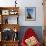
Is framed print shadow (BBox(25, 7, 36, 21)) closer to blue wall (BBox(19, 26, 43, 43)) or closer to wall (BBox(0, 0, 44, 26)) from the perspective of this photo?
wall (BBox(0, 0, 44, 26))

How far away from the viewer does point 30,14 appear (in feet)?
18.6

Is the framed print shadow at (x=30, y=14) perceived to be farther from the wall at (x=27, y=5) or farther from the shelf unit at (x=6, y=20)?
the shelf unit at (x=6, y=20)

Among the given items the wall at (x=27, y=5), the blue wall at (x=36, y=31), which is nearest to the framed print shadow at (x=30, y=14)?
the wall at (x=27, y=5)

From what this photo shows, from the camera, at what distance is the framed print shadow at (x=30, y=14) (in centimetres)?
566

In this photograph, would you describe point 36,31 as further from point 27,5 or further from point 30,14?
point 27,5

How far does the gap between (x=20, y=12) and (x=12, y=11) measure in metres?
0.30

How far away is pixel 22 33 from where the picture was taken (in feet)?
18.6

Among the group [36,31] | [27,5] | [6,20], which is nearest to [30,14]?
[27,5]

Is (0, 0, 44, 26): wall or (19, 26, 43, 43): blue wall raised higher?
(0, 0, 44, 26): wall

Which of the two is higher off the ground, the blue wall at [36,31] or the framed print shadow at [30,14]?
the framed print shadow at [30,14]

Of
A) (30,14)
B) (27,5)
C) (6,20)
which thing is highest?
(27,5)

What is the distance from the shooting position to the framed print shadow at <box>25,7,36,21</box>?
5656mm

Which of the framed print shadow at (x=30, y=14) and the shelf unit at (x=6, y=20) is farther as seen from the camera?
the framed print shadow at (x=30, y=14)

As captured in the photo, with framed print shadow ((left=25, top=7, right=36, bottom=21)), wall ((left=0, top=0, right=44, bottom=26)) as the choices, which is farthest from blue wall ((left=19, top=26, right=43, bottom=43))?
framed print shadow ((left=25, top=7, right=36, bottom=21))
